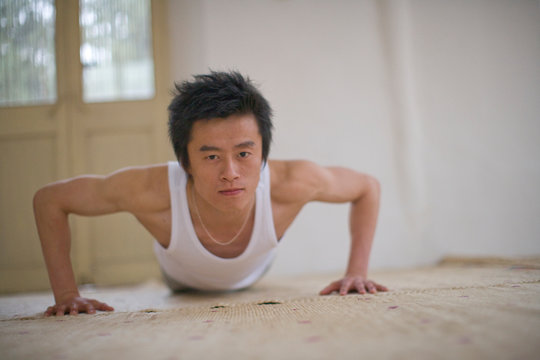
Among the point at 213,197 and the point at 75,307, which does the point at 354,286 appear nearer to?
the point at 213,197

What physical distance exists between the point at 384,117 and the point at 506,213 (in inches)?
38.1

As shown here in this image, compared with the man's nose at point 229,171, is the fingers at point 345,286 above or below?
below

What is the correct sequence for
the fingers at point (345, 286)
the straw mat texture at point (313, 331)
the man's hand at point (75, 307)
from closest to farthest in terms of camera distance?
the straw mat texture at point (313, 331)
the man's hand at point (75, 307)
the fingers at point (345, 286)

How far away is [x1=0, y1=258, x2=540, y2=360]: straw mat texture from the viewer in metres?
0.58

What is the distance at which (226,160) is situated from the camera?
47.4 inches

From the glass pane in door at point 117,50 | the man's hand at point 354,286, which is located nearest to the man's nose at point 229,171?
the man's hand at point 354,286

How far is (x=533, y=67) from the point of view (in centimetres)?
281

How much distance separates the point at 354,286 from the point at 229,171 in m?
0.51

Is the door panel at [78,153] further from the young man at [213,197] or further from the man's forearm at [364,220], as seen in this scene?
the man's forearm at [364,220]

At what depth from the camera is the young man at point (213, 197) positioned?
1.23 meters

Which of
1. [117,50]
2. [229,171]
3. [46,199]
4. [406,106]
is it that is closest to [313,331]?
[229,171]

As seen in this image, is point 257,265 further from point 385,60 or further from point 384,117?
point 385,60

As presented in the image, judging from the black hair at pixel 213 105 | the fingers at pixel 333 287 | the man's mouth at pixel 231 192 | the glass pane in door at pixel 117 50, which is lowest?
the fingers at pixel 333 287

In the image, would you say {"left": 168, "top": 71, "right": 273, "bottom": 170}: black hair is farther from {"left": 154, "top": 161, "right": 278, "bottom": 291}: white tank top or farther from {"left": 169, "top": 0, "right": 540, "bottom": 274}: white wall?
{"left": 169, "top": 0, "right": 540, "bottom": 274}: white wall
